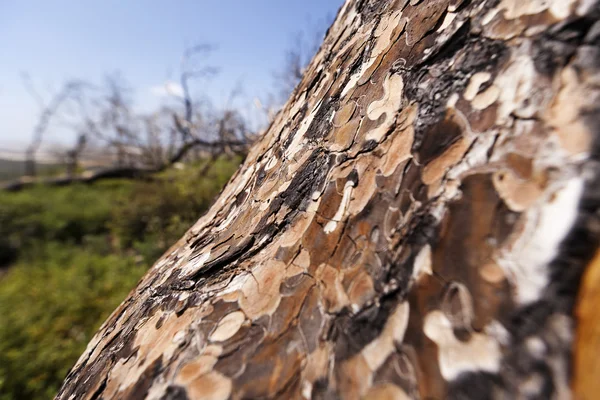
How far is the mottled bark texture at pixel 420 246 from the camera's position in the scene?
1.13 feet

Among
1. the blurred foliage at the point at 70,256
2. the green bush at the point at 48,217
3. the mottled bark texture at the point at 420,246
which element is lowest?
the green bush at the point at 48,217

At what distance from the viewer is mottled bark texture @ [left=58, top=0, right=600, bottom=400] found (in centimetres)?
35

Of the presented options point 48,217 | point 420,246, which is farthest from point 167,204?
point 420,246

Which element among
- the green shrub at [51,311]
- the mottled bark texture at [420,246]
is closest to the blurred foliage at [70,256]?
the green shrub at [51,311]

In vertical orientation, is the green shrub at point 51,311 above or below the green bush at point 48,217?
above

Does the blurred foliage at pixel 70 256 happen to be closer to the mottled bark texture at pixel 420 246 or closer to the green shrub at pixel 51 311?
the green shrub at pixel 51 311

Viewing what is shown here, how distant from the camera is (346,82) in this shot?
0.73 metres

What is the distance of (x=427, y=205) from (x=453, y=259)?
0.08 meters

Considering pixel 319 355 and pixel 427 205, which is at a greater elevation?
pixel 427 205

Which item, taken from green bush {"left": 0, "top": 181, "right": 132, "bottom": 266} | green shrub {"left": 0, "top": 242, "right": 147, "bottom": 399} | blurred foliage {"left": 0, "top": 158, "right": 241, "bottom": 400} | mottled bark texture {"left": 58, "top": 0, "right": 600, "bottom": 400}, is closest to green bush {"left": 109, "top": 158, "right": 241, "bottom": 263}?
blurred foliage {"left": 0, "top": 158, "right": 241, "bottom": 400}

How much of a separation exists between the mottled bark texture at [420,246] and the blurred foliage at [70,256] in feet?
7.46

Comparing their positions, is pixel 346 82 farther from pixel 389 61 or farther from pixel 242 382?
pixel 242 382

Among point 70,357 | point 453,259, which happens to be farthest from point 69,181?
point 453,259

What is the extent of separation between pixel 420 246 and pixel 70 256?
5.63 m
